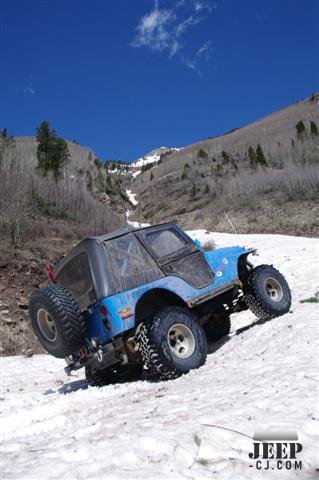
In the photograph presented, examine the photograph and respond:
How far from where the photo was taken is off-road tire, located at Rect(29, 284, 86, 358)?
18.1 ft

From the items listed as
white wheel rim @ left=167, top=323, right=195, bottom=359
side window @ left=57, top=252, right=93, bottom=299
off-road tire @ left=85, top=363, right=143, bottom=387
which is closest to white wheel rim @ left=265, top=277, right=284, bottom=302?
white wheel rim @ left=167, top=323, right=195, bottom=359

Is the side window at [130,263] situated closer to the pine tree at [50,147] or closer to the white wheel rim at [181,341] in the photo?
the white wheel rim at [181,341]

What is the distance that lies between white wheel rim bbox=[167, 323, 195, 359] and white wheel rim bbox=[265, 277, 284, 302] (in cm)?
228

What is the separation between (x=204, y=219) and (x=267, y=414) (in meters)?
35.2

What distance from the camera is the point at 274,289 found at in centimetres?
774

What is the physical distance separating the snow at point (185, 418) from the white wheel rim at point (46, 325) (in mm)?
839

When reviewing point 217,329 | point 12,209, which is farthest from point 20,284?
point 217,329

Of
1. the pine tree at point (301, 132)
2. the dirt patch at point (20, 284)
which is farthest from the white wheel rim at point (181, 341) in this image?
the pine tree at point (301, 132)

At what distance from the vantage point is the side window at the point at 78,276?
6.17 m

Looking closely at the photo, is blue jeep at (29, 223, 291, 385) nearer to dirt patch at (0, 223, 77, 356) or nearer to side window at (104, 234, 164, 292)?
side window at (104, 234, 164, 292)

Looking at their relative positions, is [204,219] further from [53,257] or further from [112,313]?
[112,313]

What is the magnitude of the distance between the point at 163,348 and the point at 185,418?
1.80 meters

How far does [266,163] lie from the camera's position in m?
51.7

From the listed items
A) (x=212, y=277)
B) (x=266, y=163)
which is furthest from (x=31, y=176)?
(x=266, y=163)
